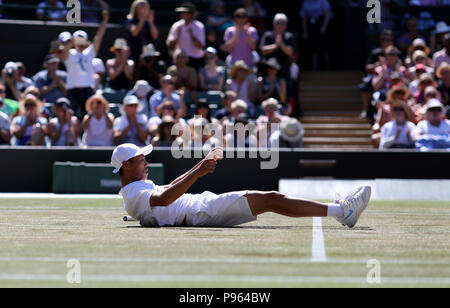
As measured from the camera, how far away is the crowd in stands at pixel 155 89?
17.6 metres

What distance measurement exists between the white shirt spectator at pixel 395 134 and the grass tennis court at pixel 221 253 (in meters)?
6.01

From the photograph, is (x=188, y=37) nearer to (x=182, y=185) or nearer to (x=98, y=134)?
(x=98, y=134)

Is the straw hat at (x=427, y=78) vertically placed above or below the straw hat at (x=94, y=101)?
above

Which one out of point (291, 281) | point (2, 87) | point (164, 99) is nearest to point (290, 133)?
point (164, 99)

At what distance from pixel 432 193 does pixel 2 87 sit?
8568 millimetres

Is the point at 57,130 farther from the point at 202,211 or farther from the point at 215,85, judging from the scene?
the point at 202,211

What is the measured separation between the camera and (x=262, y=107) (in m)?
19.0

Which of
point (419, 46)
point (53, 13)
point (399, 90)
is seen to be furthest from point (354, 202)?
point (53, 13)

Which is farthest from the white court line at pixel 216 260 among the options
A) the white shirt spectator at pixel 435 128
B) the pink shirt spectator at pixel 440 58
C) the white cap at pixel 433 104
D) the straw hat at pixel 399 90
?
the pink shirt spectator at pixel 440 58

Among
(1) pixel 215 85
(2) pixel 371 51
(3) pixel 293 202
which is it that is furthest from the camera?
(2) pixel 371 51

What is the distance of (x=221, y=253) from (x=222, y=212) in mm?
2216

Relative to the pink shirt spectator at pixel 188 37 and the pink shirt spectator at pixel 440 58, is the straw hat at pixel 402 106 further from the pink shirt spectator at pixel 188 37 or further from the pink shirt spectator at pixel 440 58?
the pink shirt spectator at pixel 188 37

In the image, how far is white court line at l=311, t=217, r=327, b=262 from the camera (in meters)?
7.48

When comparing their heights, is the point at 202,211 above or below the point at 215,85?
below
